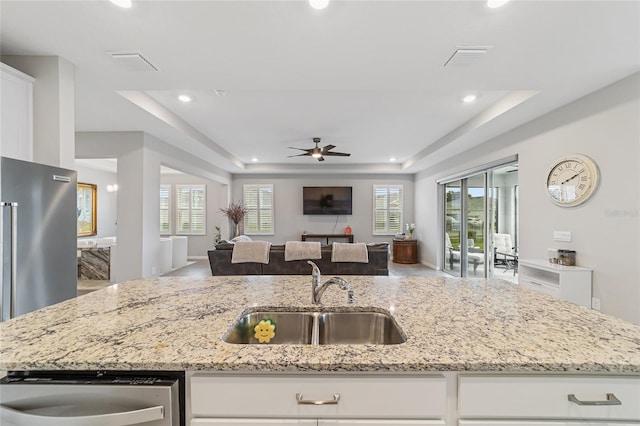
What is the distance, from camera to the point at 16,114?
2.11 m

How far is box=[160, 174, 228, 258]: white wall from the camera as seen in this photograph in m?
8.34

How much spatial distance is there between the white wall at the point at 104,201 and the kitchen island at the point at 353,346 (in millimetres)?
7869

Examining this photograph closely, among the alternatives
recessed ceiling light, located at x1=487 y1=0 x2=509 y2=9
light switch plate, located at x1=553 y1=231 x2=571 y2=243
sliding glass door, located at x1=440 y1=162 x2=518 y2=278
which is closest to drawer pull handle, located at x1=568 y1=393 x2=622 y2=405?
recessed ceiling light, located at x1=487 y1=0 x2=509 y2=9

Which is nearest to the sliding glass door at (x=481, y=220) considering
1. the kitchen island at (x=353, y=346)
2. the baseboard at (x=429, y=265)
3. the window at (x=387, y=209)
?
the baseboard at (x=429, y=265)

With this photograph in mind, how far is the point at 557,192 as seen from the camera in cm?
330

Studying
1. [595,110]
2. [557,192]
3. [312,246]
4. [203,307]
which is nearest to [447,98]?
[595,110]

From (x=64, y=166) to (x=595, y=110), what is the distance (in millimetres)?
5002

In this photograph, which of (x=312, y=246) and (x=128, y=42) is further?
(x=312, y=246)

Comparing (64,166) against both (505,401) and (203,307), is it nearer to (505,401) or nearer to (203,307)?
(203,307)

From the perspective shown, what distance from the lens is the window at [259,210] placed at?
8.41m

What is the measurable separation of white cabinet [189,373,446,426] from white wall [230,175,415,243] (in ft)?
24.7

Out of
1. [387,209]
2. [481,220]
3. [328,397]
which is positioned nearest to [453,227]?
[481,220]

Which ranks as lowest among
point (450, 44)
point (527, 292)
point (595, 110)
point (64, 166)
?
point (527, 292)

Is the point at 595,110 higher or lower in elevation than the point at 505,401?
higher
